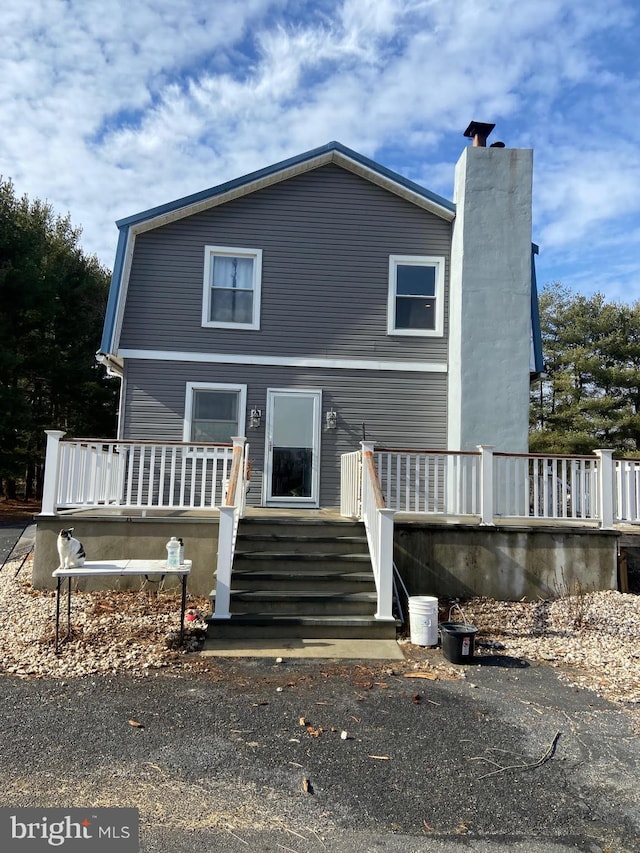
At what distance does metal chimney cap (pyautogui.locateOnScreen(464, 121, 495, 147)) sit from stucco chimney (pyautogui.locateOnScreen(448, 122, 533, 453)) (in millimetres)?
17

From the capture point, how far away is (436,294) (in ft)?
32.7

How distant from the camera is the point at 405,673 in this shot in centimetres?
485

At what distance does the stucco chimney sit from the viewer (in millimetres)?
9156

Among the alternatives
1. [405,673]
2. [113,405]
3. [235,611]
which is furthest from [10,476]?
[405,673]

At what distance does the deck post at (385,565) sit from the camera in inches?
229

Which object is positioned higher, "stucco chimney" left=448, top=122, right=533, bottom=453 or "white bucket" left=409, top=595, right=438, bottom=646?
"stucco chimney" left=448, top=122, right=533, bottom=453

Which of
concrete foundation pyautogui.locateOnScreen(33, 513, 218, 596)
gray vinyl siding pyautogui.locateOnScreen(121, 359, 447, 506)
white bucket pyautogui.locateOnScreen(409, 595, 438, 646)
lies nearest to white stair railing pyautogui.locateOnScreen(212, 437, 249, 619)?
concrete foundation pyautogui.locateOnScreen(33, 513, 218, 596)

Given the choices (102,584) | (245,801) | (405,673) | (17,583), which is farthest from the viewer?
(17,583)

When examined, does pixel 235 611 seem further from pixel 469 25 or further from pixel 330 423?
pixel 469 25

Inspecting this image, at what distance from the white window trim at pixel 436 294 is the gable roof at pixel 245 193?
0.82m

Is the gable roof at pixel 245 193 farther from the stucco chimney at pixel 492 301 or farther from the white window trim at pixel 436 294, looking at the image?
the white window trim at pixel 436 294

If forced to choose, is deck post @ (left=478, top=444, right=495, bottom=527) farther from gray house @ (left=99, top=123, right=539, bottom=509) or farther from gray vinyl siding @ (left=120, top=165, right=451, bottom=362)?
gray vinyl siding @ (left=120, top=165, right=451, bottom=362)

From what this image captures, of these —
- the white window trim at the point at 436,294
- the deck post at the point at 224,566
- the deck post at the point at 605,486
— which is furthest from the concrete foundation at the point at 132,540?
the deck post at the point at 605,486

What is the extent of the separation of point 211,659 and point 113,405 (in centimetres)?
2028
